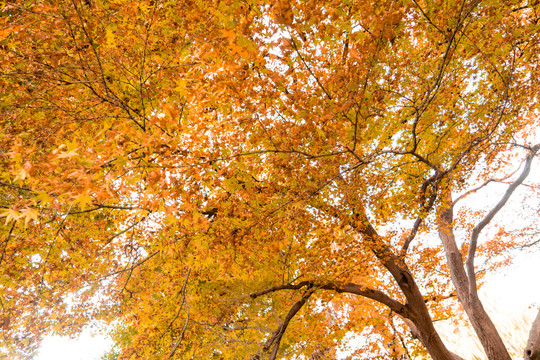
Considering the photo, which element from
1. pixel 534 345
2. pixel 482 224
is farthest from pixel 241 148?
pixel 534 345

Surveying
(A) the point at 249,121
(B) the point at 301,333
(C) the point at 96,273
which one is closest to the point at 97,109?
(A) the point at 249,121

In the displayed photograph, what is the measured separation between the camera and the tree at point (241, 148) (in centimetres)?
263

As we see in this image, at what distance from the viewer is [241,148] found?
4594 mm

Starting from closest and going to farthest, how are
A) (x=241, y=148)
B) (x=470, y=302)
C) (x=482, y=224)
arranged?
(x=241, y=148) < (x=482, y=224) < (x=470, y=302)

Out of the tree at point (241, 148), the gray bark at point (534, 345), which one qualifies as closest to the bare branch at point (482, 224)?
the tree at point (241, 148)

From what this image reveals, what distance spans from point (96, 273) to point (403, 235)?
8.07 m

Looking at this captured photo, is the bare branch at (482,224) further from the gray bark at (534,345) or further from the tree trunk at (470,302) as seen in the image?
the gray bark at (534,345)

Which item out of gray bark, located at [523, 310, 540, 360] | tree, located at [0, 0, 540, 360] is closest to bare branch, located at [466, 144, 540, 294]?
tree, located at [0, 0, 540, 360]

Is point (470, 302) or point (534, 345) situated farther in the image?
point (470, 302)

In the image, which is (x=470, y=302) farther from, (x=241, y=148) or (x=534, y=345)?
(x=241, y=148)

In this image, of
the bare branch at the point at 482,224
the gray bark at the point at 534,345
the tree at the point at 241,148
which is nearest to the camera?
the tree at the point at 241,148

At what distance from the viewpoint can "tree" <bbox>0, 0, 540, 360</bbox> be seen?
8.63 feet

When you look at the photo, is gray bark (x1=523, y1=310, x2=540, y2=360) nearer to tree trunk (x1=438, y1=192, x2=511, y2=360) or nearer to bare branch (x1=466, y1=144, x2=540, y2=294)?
tree trunk (x1=438, y1=192, x2=511, y2=360)

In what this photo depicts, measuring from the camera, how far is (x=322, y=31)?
9.12 ft
